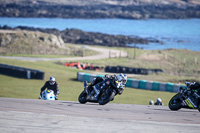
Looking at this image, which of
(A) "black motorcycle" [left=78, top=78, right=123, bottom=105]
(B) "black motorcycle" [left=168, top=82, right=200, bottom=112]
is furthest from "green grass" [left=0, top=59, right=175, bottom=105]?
(B) "black motorcycle" [left=168, top=82, right=200, bottom=112]

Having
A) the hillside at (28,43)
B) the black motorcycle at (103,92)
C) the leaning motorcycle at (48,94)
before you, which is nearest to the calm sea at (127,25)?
the hillside at (28,43)

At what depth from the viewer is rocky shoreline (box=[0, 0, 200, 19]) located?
484 ft

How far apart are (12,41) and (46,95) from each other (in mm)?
49569

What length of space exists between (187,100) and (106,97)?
2558 millimetres

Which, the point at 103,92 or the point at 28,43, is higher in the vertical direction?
the point at 103,92

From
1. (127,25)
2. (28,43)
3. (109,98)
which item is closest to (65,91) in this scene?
(109,98)

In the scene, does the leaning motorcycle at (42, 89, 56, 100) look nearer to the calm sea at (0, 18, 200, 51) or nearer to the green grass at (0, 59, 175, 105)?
the green grass at (0, 59, 175, 105)

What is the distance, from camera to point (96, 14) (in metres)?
164

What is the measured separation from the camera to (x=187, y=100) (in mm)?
10227

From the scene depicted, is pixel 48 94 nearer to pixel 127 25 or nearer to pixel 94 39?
pixel 94 39

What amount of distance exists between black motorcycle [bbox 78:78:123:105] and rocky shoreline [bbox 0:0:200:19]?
129 metres

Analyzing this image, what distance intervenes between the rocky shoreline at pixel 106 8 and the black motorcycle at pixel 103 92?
128970 mm

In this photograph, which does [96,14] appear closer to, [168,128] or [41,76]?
[41,76]

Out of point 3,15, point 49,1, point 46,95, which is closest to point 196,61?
point 46,95
